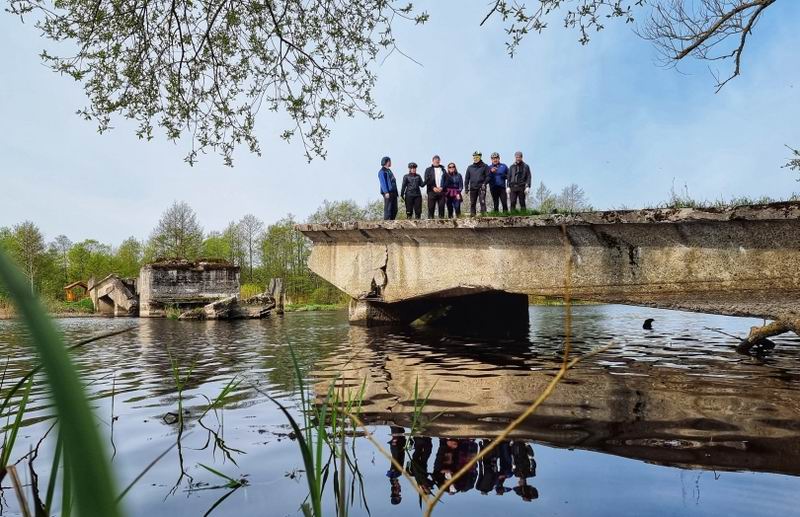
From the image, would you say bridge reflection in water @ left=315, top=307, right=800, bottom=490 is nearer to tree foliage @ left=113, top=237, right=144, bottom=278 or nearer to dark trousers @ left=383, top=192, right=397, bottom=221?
dark trousers @ left=383, top=192, right=397, bottom=221

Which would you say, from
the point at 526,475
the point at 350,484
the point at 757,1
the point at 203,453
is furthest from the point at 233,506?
the point at 757,1

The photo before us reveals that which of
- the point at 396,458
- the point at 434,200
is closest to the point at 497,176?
the point at 434,200

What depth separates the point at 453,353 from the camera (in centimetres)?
773

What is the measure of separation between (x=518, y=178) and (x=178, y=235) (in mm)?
37144

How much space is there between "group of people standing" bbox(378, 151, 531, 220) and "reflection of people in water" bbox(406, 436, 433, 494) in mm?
9550

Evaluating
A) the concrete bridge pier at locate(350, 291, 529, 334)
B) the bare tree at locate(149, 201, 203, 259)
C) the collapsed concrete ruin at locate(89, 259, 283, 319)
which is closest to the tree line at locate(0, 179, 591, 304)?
the bare tree at locate(149, 201, 203, 259)

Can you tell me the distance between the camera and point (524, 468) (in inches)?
103

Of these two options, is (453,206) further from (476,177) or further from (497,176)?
(497,176)

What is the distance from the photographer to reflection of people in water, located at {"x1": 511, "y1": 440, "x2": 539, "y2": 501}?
2.30 m

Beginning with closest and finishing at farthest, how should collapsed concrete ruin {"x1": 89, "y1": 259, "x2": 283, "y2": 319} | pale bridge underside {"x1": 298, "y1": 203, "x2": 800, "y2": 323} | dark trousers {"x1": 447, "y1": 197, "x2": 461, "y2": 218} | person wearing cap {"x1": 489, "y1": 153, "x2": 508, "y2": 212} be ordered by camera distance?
pale bridge underside {"x1": 298, "y1": 203, "x2": 800, "y2": 323} < person wearing cap {"x1": 489, "y1": 153, "x2": 508, "y2": 212} < dark trousers {"x1": 447, "y1": 197, "x2": 461, "y2": 218} < collapsed concrete ruin {"x1": 89, "y1": 259, "x2": 283, "y2": 319}

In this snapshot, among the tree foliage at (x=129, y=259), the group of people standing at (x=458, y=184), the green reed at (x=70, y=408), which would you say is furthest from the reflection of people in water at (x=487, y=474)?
the tree foliage at (x=129, y=259)

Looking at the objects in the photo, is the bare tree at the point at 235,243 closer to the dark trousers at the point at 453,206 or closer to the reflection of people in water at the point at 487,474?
the dark trousers at the point at 453,206

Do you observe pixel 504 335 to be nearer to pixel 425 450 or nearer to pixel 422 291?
pixel 422 291

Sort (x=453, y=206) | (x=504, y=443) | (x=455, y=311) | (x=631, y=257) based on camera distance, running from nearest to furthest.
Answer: (x=504, y=443) → (x=631, y=257) → (x=453, y=206) → (x=455, y=311)
